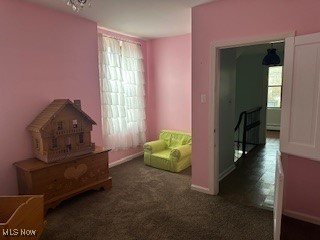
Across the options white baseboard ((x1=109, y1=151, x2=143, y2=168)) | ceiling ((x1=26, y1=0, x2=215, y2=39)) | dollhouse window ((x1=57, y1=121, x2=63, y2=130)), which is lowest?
white baseboard ((x1=109, y1=151, x2=143, y2=168))

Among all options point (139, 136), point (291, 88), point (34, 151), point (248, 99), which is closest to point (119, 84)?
point (139, 136)

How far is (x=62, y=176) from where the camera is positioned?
112 inches

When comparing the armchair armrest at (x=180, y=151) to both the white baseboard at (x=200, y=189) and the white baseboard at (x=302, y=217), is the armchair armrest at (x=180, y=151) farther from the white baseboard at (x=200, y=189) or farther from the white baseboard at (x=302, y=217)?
the white baseboard at (x=302, y=217)

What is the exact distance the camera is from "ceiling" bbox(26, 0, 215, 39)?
9.43 ft

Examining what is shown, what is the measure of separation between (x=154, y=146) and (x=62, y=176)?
6.34ft

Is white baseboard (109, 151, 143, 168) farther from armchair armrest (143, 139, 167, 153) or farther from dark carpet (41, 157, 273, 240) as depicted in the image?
dark carpet (41, 157, 273, 240)

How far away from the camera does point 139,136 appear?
4906 mm

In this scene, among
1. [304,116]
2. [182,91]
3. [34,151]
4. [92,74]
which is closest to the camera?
[304,116]

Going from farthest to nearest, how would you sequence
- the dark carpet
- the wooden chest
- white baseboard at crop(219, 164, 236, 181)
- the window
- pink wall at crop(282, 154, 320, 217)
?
the window → white baseboard at crop(219, 164, 236, 181) → the wooden chest → pink wall at crop(282, 154, 320, 217) → the dark carpet

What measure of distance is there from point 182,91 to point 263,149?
251cm

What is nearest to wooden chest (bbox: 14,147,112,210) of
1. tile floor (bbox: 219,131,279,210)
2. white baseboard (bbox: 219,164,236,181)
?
tile floor (bbox: 219,131,279,210)

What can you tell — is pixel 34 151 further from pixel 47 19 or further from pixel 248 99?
pixel 248 99

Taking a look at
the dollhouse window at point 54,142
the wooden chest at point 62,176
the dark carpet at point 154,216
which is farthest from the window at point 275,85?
the dollhouse window at point 54,142

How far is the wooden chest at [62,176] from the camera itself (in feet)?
8.63
